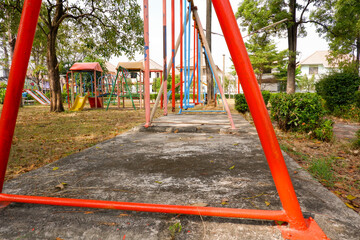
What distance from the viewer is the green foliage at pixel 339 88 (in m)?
7.71

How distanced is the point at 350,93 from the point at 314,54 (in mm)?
39347

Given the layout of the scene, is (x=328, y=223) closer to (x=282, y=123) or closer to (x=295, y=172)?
(x=295, y=172)

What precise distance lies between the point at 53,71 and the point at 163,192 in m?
9.92

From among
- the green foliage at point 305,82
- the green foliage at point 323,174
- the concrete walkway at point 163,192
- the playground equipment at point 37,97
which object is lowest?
the green foliage at point 323,174

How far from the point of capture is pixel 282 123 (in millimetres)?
4641

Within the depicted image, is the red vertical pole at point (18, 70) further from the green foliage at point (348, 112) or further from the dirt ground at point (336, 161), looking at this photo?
the green foliage at point (348, 112)

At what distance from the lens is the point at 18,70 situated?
108 centimetres

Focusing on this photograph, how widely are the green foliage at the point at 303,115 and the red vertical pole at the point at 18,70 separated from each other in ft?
13.9

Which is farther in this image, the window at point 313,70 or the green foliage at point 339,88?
the window at point 313,70

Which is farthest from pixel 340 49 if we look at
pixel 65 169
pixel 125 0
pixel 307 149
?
pixel 65 169

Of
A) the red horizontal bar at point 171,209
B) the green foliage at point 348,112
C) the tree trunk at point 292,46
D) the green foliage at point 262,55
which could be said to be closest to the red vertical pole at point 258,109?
the red horizontal bar at point 171,209

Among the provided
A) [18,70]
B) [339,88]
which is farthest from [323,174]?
[339,88]

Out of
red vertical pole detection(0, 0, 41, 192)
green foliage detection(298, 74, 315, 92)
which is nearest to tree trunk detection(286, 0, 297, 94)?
red vertical pole detection(0, 0, 41, 192)

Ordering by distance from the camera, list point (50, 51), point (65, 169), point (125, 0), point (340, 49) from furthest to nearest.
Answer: point (340, 49) < point (125, 0) < point (50, 51) < point (65, 169)
